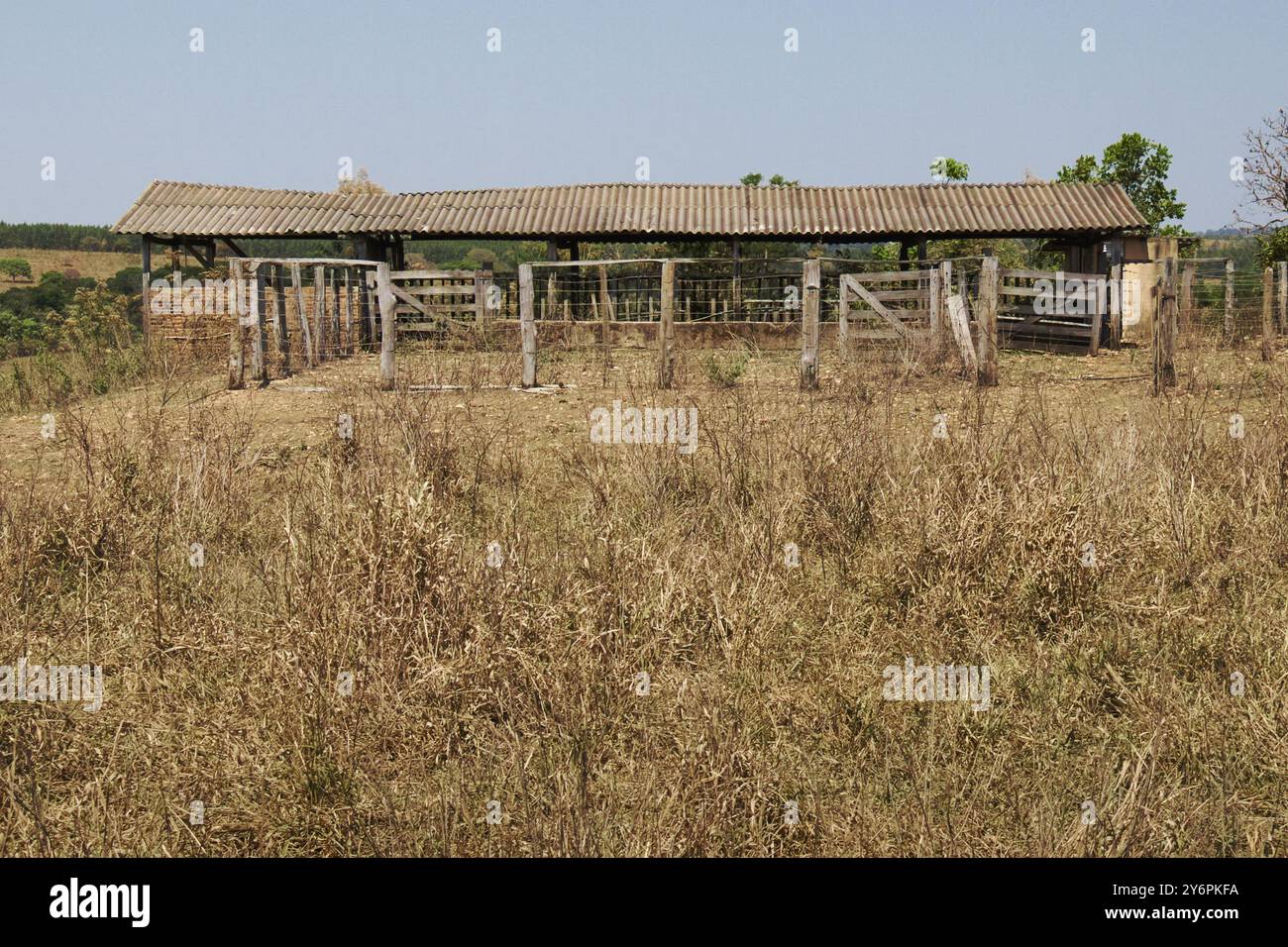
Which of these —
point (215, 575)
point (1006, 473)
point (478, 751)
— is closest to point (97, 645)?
point (215, 575)

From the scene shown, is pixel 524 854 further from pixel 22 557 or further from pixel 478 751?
pixel 22 557

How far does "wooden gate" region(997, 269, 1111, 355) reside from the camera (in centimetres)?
1872

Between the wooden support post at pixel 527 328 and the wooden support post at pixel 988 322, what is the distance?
5065 millimetres

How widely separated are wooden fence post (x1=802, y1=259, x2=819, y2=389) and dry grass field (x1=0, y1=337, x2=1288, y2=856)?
5002mm

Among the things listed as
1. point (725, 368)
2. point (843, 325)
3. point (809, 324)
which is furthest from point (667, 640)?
point (725, 368)

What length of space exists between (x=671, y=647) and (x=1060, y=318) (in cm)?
1718

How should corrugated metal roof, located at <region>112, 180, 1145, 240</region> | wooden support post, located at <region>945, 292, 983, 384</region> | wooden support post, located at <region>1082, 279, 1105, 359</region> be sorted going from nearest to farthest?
wooden support post, located at <region>945, 292, 983, 384</region>, wooden support post, located at <region>1082, 279, 1105, 359</region>, corrugated metal roof, located at <region>112, 180, 1145, 240</region>

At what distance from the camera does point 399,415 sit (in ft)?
23.9

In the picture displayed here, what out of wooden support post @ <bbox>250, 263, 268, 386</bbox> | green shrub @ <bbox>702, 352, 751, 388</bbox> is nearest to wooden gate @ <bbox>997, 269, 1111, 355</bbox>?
green shrub @ <bbox>702, 352, 751, 388</bbox>

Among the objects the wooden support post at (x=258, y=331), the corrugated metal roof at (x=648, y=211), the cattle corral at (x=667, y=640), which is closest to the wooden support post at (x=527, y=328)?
the wooden support post at (x=258, y=331)

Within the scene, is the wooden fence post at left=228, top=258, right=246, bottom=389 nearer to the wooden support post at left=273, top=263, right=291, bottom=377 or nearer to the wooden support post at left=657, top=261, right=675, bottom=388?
the wooden support post at left=273, top=263, right=291, bottom=377

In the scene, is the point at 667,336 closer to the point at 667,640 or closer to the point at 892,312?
the point at 892,312

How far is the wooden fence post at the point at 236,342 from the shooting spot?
12.9 m

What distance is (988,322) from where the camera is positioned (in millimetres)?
12398
